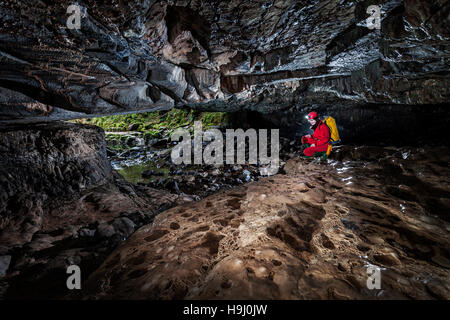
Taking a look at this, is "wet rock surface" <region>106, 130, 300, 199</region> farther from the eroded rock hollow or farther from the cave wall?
the cave wall

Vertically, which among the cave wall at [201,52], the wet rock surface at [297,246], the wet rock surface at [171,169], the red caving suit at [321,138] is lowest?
the wet rock surface at [297,246]

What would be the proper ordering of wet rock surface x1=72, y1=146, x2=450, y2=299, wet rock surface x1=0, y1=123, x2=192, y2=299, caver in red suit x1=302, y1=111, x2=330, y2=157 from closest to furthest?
wet rock surface x1=72, y1=146, x2=450, y2=299 → wet rock surface x1=0, y1=123, x2=192, y2=299 → caver in red suit x1=302, y1=111, x2=330, y2=157

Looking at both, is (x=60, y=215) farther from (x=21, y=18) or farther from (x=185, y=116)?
(x=185, y=116)

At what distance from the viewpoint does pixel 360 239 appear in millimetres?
2162

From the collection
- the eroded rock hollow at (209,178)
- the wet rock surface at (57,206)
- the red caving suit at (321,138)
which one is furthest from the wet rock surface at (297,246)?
the red caving suit at (321,138)

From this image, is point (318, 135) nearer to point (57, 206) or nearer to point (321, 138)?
point (321, 138)

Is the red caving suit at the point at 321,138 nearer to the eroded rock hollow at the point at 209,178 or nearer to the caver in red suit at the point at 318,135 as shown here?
the caver in red suit at the point at 318,135

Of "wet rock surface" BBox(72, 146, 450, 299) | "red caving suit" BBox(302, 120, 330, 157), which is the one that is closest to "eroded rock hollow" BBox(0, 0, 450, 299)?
"wet rock surface" BBox(72, 146, 450, 299)

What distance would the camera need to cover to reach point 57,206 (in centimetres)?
353

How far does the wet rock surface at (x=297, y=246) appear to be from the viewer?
5.20 ft

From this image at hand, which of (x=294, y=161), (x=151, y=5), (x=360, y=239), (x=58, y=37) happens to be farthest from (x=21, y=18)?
(x=294, y=161)

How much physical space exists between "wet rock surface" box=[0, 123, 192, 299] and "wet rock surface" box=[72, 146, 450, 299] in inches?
20.0

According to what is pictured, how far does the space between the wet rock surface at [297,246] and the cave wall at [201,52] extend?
2.68 meters

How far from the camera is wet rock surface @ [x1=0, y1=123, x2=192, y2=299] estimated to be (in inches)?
87.0
